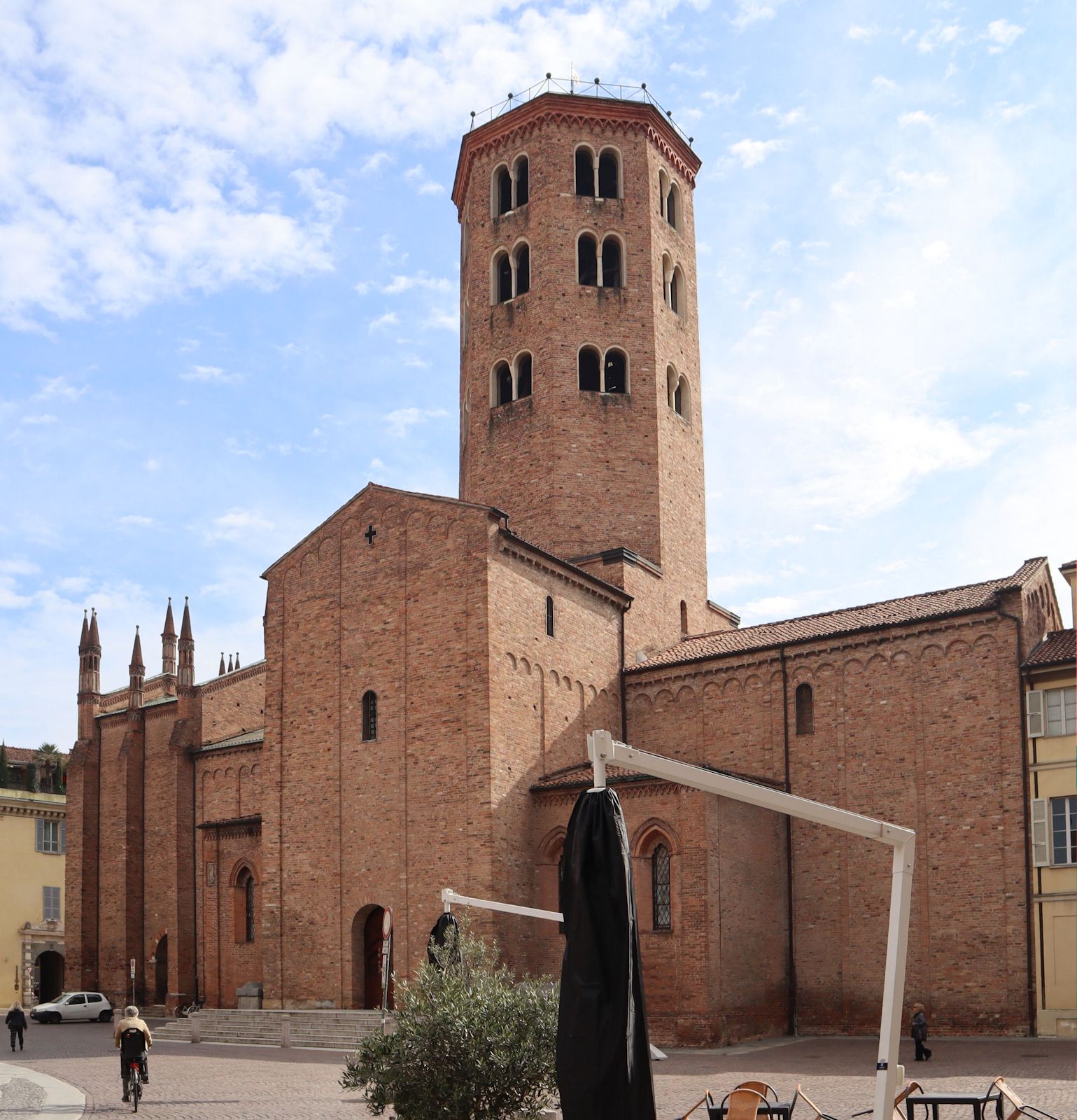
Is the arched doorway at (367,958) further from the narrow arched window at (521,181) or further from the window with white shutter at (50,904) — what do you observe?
the window with white shutter at (50,904)

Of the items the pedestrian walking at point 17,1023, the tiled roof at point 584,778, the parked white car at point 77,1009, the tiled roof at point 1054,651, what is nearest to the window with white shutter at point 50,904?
the parked white car at point 77,1009

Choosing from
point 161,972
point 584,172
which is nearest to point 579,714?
point 584,172

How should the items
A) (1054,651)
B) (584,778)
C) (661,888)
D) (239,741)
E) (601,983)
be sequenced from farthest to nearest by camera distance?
(239,741), (584,778), (661,888), (1054,651), (601,983)

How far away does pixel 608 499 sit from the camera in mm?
34844

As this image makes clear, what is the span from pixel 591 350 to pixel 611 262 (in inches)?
121

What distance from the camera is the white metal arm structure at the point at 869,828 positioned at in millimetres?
8078

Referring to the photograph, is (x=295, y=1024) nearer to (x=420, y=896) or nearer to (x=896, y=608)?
(x=420, y=896)

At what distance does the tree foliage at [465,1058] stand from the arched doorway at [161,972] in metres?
29.9

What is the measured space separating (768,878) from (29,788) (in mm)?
58005

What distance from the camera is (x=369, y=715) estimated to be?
30797 millimetres

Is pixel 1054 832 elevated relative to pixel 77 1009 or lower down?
elevated

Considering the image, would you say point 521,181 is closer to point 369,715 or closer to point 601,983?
point 369,715

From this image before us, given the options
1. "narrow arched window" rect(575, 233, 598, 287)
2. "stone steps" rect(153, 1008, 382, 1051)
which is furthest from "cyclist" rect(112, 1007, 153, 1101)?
"narrow arched window" rect(575, 233, 598, 287)

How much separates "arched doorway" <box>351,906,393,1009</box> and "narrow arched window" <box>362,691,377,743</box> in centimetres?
400
